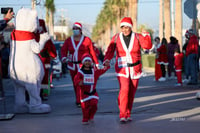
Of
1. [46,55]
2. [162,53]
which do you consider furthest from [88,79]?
[162,53]

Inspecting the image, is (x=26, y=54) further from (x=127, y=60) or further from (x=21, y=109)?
(x=127, y=60)

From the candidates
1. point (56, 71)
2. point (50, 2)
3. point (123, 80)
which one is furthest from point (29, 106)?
point (50, 2)

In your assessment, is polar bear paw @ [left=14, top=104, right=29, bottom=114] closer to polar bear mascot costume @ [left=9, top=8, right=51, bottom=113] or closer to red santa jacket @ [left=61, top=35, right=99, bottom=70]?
polar bear mascot costume @ [left=9, top=8, right=51, bottom=113]

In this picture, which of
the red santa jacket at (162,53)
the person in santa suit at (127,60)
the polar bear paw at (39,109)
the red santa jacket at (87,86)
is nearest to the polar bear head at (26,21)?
the polar bear paw at (39,109)

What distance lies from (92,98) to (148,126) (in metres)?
Answer: 1.23

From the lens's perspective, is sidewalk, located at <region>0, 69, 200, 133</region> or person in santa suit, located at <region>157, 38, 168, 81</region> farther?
person in santa suit, located at <region>157, 38, 168, 81</region>

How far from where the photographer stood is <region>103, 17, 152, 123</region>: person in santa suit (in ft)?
31.3

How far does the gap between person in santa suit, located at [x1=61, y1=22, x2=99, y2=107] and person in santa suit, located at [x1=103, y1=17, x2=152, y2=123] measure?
2.43 metres

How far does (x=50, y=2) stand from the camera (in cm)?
6681

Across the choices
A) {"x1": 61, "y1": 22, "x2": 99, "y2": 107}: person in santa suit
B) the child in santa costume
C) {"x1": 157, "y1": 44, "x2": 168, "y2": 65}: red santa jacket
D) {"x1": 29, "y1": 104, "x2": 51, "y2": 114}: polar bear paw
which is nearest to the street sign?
{"x1": 157, "y1": 44, "x2": 168, "y2": 65}: red santa jacket

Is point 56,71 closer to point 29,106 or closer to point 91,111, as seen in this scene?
point 29,106

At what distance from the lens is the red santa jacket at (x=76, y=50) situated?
12.1 meters

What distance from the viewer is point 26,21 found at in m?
10.8

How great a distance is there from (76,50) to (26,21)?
1.69 metres
